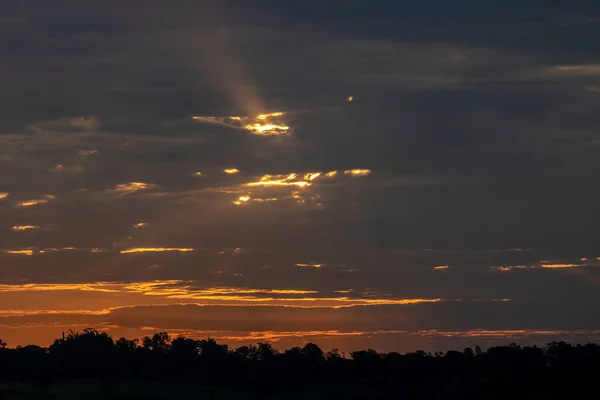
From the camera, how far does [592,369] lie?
184250 mm

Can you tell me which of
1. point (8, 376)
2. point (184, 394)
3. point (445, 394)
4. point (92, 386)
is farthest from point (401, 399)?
point (8, 376)

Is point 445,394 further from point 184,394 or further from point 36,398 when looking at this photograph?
point 36,398

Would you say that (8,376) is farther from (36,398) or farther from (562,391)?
(562,391)

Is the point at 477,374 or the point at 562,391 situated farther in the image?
the point at 477,374

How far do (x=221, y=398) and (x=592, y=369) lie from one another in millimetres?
65012

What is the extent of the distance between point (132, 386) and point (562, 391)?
76.1 m

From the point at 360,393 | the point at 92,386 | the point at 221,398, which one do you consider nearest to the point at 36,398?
the point at 92,386

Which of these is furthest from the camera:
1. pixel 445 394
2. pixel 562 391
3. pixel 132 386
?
pixel 132 386

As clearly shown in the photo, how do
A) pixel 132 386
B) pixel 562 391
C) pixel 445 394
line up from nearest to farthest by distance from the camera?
1. pixel 562 391
2. pixel 445 394
3. pixel 132 386

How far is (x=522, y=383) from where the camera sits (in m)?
177

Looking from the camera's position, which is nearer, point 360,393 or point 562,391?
point 562,391

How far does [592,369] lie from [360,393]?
4182 cm

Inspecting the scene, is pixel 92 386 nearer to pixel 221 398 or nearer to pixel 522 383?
pixel 221 398

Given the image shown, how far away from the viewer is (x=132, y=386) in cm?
19800
